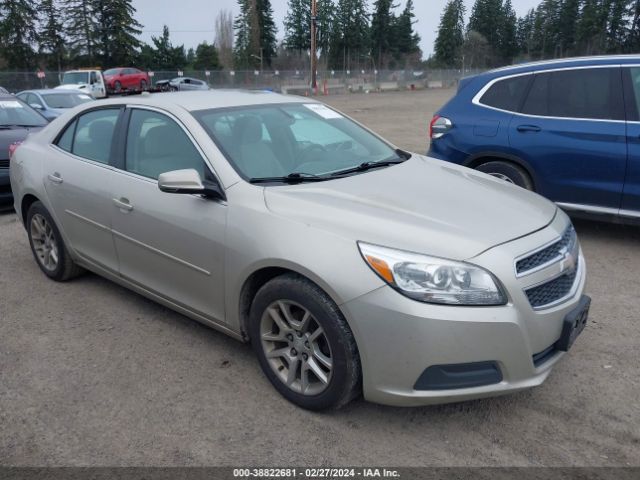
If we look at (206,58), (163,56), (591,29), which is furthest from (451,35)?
(163,56)

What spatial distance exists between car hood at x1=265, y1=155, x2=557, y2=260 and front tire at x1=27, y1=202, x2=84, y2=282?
7.91 ft

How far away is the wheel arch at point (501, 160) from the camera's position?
18.8 feet

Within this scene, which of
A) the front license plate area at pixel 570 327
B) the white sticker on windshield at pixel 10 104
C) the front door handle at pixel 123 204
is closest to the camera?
the front license plate area at pixel 570 327

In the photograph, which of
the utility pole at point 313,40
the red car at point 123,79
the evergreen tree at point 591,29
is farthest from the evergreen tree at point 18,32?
the evergreen tree at point 591,29

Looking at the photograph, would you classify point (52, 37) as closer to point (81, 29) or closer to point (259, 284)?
point (81, 29)

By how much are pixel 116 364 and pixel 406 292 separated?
6.60 feet

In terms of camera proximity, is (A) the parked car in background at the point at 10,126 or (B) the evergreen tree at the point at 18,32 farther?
(B) the evergreen tree at the point at 18,32

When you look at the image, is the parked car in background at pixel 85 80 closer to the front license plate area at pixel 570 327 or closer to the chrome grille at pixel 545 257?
the chrome grille at pixel 545 257

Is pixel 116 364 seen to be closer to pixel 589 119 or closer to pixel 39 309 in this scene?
pixel 39 309

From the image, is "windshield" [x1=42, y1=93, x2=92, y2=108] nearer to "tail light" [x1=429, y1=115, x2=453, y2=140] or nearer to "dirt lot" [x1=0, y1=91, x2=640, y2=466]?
"tail light" [x1=429, y1=115, x2=453, y2=140]

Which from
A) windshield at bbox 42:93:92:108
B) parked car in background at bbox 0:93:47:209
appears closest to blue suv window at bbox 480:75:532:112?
parked car in background at bbox 0:93:47:209

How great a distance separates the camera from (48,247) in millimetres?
4859

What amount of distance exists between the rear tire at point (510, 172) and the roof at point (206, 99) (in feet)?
8.11

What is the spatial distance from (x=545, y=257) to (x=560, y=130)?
317 centimetres
